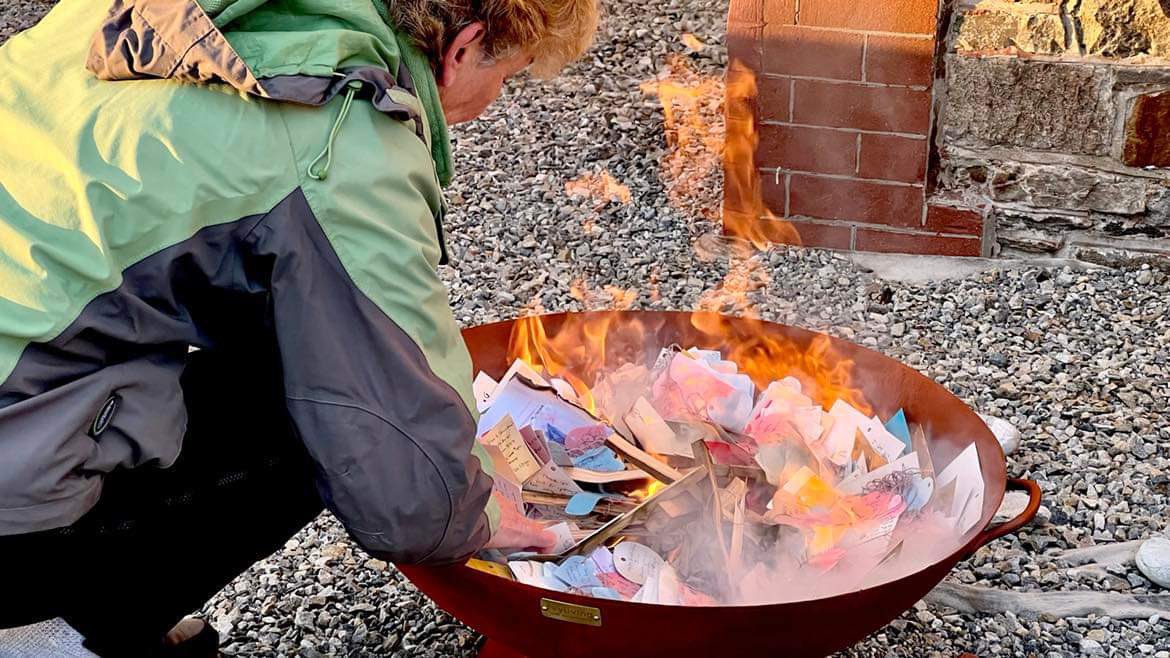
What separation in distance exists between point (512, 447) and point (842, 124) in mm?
1988

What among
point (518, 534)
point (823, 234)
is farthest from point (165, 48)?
point (823, 234)

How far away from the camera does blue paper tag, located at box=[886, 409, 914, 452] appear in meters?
2.40

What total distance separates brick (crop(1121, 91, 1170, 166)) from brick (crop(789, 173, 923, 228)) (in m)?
0.62

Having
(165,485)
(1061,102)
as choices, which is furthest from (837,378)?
(1061,102)

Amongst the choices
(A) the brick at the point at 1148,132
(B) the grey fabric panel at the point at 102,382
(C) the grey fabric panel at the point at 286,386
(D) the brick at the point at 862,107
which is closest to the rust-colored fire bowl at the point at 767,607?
(C) the grey fabric panel at the point at 286,386

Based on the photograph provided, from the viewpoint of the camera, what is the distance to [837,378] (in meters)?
2.55

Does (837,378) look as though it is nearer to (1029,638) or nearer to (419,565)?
(1029,638)

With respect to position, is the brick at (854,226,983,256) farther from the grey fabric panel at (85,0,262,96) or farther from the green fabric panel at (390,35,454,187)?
the grey fabric panel at (85,0,262,96)

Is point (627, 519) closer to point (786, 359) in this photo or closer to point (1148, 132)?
point (786, 359)

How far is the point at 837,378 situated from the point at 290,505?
1.16 metres

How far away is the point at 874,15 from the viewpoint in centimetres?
368

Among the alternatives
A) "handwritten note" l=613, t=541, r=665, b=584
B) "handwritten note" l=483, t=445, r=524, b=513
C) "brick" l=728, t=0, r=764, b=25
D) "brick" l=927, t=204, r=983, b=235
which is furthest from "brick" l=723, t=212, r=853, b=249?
"handwritten note" l=613, t=541, r=665, b=584

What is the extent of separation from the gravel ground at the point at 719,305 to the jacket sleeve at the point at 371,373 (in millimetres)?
927

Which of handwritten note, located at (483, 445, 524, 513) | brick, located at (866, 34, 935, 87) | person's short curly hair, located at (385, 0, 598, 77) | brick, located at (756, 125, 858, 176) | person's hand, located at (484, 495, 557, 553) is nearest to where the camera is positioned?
person's short curly hair, located at (385, 0, 598, 77)
